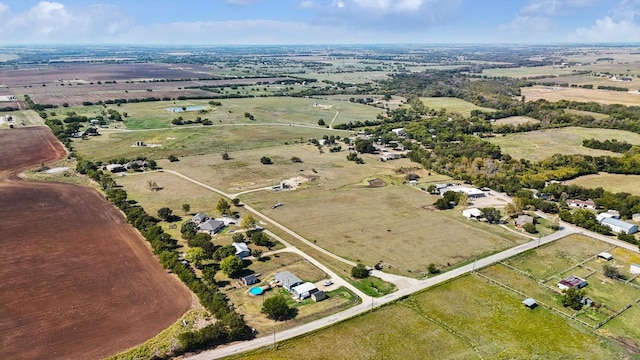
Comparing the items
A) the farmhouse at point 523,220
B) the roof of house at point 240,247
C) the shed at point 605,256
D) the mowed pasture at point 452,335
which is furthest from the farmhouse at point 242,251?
the shed at point 605,256

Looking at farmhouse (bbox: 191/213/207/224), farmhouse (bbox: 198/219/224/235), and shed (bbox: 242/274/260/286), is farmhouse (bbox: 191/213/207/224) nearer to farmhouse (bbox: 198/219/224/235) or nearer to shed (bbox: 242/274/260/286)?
farmhouse (bbox: 198/219/224/235)

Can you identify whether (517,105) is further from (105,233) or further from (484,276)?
(105,233)

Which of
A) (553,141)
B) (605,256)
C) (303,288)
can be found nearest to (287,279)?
(303,288)

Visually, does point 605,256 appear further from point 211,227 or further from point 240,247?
point 211,227

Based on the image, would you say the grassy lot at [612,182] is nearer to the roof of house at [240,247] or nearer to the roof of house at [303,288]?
the roof of house at [303,288]

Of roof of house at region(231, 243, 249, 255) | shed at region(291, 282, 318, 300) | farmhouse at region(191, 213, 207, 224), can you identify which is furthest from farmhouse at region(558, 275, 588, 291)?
farmhouse at region(191, 213, 207, 224)

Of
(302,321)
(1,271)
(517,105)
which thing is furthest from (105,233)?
(517,105)
